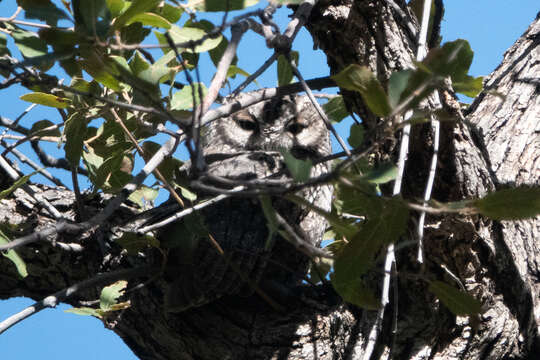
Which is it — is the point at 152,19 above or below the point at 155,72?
above

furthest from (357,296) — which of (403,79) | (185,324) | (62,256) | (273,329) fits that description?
(62,256)

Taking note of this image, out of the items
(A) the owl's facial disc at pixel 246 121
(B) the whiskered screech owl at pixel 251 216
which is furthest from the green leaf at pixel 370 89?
(A) the owl's facial disc at pixel 246 121

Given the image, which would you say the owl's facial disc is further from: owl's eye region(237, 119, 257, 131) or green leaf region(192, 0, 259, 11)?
green leaf region(192, 0, 259, 11)

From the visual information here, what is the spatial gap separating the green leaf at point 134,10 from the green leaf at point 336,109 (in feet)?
2.65

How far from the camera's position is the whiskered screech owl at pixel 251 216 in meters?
1.68

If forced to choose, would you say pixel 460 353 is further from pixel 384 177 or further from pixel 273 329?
pixel 384 177

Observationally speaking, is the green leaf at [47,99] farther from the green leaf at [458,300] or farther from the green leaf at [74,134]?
the green leaf at [458,300]

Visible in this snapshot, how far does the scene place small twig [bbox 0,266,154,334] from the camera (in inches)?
52.9

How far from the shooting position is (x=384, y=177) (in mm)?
A: 790

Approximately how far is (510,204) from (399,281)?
2.87 ft

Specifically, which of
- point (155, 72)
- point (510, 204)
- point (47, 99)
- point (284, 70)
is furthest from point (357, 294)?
point (284, 70)

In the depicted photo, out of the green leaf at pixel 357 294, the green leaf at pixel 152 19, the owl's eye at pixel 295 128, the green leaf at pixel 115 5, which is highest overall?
the owl's eye at pixel 295 128

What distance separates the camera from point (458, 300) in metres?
0.98

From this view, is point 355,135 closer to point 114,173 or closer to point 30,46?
point 114,173
